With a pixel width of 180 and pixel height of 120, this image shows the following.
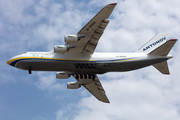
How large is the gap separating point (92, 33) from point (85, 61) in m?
3.34

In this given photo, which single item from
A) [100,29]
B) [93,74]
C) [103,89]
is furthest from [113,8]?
[103,89]

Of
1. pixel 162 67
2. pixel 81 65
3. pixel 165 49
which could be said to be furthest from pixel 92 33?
pixel 162 67

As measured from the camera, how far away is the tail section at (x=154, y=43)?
3099 cm

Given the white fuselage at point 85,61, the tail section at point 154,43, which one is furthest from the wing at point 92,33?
the tail section at point 154,43

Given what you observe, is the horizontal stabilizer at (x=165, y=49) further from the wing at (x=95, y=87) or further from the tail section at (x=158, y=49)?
the wing at (x=95, y=87)

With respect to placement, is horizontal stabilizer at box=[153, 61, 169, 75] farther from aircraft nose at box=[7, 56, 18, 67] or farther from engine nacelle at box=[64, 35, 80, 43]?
aircraft nose at box=[7, 56, 18, 67]

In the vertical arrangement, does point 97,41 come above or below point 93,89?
above

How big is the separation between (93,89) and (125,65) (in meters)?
6.87

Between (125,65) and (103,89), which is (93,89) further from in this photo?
(125,65)

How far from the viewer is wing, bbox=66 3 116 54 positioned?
2570cm

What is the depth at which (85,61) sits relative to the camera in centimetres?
2944

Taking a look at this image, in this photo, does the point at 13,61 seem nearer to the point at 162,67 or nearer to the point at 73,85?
the point at 73,85

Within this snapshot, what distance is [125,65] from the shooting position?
29.5 m

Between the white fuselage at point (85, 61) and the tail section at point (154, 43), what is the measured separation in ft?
4.64
